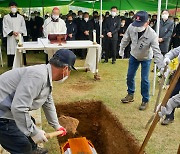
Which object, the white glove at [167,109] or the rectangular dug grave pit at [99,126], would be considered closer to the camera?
the white glove at [167,109]

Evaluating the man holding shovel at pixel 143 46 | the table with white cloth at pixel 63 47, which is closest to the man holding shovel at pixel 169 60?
the man holding shovel at pixel 143 46

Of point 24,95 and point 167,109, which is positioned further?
point 167,109

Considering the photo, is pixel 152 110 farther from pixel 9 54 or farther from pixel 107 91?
pixel 9 54

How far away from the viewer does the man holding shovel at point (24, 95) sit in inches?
103

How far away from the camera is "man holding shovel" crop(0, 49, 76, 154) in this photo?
2626 mm

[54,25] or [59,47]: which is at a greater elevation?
[54,25]

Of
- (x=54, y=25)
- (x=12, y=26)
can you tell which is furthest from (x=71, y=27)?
(x=12, y=26)

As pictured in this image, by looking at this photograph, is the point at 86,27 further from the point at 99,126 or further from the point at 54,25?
the point at 99,126

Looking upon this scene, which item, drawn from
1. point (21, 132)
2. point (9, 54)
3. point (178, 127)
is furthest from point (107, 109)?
point (9, 54)

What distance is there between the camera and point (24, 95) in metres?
2.60

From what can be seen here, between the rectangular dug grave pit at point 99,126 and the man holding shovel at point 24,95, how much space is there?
257 centimetres

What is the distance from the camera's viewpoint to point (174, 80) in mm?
3373

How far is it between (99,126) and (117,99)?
831mm

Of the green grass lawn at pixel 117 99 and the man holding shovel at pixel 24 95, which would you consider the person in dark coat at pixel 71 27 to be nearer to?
the green grass lawn at pixel 117 99
